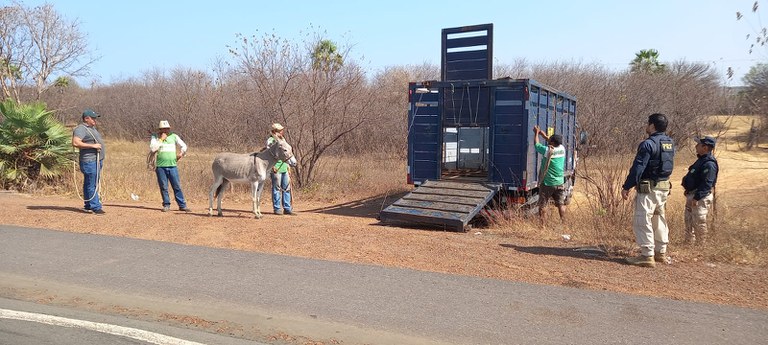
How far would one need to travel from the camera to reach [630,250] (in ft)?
26.2

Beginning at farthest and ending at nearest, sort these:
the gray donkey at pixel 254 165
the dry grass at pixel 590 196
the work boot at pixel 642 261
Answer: the gray donkey at pixel 254 165 → the dry grass at pixel 590 196 → the work boot at pixel 642 261

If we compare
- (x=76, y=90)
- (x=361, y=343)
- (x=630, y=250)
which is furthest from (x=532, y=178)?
(x=76, y=90)

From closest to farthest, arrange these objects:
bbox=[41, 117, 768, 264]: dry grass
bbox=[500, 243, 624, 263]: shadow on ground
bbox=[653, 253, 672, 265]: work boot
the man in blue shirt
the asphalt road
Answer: the asphalt road < bbox=[653, 253, 672, 265]: work boot < bbox=[500, 243, 624, 263]: shadow on ground < bbox=[41, 117, 768, 264]: dry grass < the man in blue shirt

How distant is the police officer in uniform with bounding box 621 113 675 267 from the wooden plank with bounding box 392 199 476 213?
343 centimetres

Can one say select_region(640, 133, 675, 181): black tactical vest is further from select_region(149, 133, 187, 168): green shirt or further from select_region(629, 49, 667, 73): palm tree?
select_region(629, 49, 667, 73): palm tree

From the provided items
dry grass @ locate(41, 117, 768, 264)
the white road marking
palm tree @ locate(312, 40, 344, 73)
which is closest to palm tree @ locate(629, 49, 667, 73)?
dry grass @ locate(41, 117, 768, 264)

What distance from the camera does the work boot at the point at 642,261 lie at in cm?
725

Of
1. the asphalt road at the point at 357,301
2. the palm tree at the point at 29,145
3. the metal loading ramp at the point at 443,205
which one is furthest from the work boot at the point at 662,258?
the palm tree at the point at 29,145

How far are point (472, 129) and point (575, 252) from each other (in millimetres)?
6528

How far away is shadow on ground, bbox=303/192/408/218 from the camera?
14016mm

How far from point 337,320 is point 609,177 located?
649cm

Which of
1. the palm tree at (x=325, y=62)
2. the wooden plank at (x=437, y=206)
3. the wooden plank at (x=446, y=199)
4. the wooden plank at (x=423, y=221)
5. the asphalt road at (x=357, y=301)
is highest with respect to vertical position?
the palm tree at (x=325, y=62)

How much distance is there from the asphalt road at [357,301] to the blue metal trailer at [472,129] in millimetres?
3758

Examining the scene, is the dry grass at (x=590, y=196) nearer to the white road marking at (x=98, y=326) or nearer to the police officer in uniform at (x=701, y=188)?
the police officer in uniform at (x=701, y=188)
